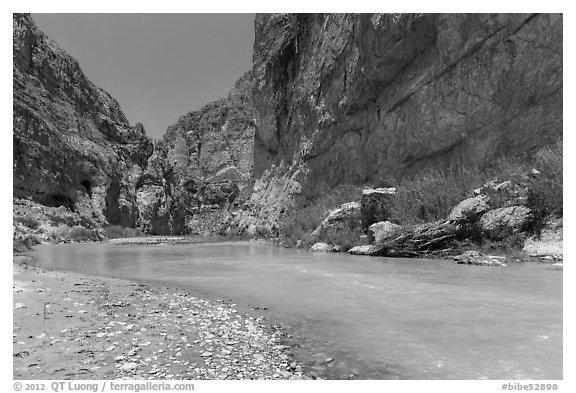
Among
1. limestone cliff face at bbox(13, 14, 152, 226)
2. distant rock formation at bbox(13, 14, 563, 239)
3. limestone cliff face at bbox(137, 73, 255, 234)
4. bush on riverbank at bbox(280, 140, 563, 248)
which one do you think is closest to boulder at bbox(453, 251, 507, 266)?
bush on riverbank at bbox(280, 140, 563, 248)

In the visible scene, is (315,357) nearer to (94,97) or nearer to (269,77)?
(269,77)

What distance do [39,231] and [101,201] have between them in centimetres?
2010

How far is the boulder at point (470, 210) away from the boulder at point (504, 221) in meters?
0.25

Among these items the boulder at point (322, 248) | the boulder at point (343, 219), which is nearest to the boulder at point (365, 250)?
the boulder at point (322, 248)

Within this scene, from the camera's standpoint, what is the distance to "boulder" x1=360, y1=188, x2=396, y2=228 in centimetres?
1692

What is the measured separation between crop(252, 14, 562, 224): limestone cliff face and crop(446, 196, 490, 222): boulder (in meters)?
4.60

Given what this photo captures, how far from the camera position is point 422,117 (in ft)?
65.2

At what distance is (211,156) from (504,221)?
96.5 m

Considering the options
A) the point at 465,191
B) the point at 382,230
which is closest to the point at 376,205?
the point at 382,230

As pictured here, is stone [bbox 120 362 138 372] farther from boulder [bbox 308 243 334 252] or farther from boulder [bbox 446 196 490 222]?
boulder [bbox 308 243 334 252]

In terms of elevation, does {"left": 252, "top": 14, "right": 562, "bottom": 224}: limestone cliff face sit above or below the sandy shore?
above

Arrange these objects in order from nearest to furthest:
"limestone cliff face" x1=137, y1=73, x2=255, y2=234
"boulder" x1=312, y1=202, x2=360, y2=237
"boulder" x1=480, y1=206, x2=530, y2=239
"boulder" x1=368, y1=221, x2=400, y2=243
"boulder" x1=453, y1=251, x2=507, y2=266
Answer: "boulder" x1=453, y1=251, x2=507, y2=266 → "boulder" x1=480, y1=206, x2=530, y2=239 → "boulder" x1=368, y1=221, x2=400, y2=243 → "boulder" x1=312, y1=202, x2=360, y2=237 → "limestone cliff face" x1=137, y1=73, x2=255, y2=234

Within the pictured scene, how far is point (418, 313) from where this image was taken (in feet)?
17.5

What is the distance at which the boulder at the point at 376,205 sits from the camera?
1692 centimetres
